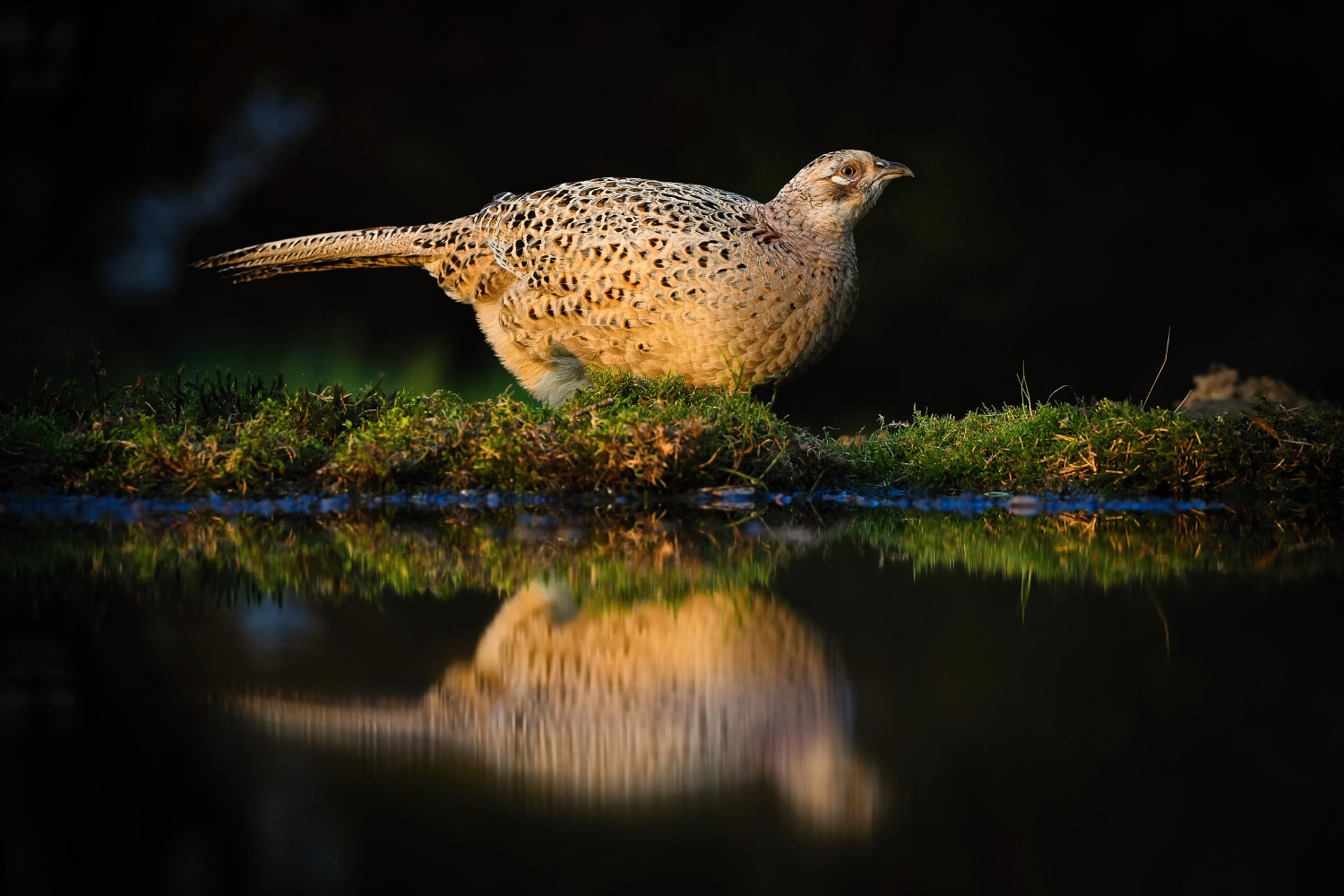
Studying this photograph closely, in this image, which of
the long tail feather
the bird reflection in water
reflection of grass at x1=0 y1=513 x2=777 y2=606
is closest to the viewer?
the bird reflection in water

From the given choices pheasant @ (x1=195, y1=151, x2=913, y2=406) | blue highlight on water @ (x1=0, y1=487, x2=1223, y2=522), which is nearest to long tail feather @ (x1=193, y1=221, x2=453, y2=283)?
pheasant @ (x1=195, y1=151, x2=913, y2=406)

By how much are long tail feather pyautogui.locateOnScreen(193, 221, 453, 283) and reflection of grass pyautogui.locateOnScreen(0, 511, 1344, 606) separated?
122 inches

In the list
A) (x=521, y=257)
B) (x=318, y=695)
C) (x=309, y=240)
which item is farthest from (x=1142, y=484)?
(x=309, y=240)

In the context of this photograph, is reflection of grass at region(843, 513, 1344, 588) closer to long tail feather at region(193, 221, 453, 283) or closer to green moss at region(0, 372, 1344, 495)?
green moss at region(0, 372, 1344, 495)

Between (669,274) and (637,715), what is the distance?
4.22 metres

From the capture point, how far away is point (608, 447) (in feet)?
17.6

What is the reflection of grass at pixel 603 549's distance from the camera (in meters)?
3.88

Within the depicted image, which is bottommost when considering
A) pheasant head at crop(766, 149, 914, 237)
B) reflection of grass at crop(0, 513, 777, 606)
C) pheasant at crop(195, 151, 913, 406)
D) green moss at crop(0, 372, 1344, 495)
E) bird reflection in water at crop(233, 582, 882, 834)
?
bird reflection in water at crop(233, 582, 882, 834)

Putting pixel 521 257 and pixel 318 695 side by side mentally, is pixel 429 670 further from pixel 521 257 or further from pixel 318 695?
pixel 521 257

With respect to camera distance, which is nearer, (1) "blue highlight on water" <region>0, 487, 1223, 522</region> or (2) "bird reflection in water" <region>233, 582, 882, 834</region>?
(2) "bird reflection in water" <region>233, 582, 882, 834</region>

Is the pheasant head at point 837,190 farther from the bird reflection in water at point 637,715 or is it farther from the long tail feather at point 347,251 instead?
the bird reflection in water at point 637,715

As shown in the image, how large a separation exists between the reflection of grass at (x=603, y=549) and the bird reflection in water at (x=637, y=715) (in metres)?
0.44

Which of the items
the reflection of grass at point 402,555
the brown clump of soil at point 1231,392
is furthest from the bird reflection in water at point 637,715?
the brown clump of soil at point 1231,392

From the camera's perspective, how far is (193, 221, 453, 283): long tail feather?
771 cm
